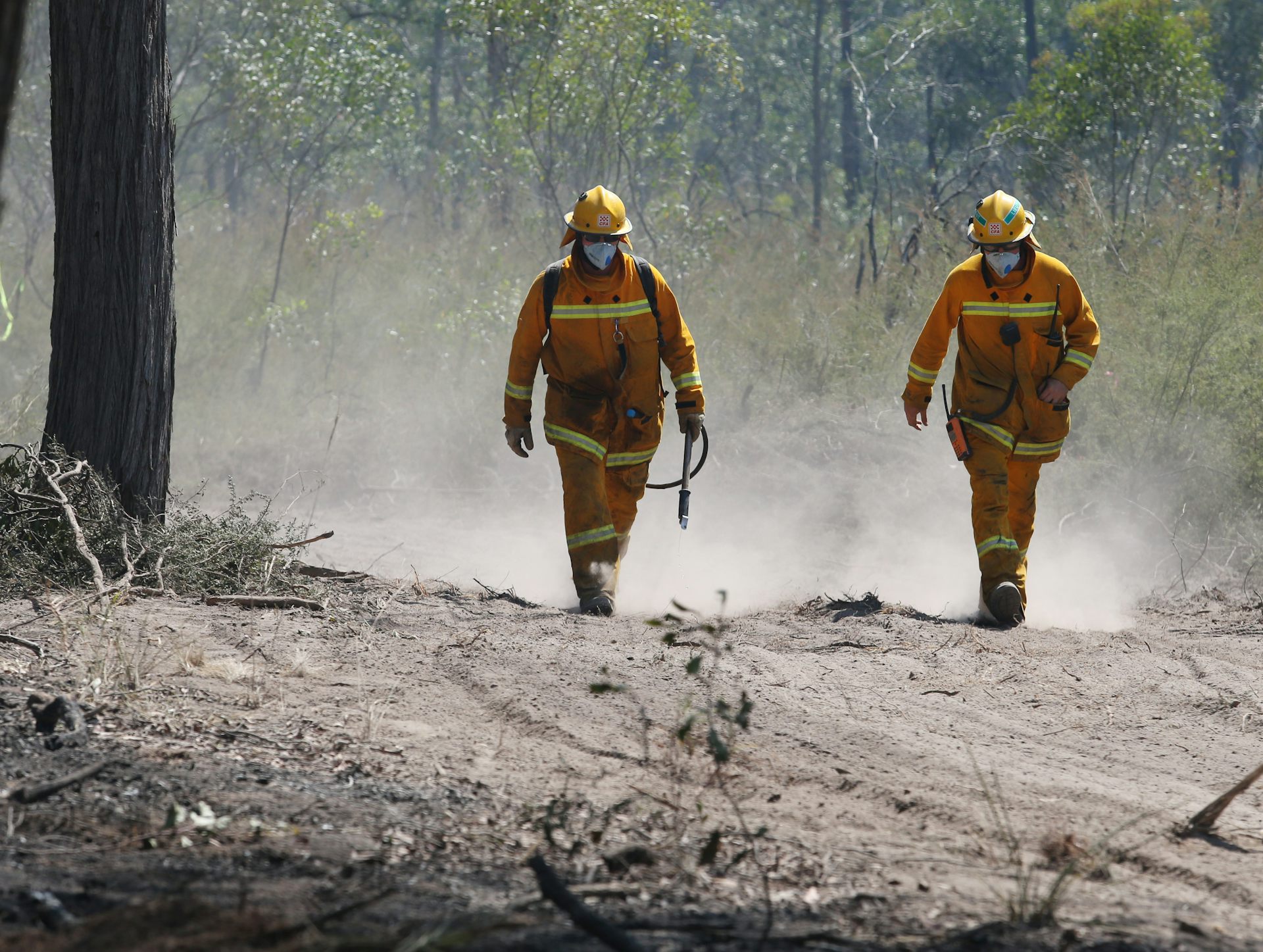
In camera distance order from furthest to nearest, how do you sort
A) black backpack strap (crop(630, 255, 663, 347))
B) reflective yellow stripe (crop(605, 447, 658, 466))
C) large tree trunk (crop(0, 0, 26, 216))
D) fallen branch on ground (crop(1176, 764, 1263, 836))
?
reflective yellow stripe (crop(605, 447, 658, 466))
black backpack strap (crop(630, 255, 663, 347))
fallen branch on ground (crop(1176, 764, 1263, 836))
large tree trunk (crop(0, 0, 26, 216))

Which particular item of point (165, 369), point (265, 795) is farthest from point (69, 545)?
point (265, 795)

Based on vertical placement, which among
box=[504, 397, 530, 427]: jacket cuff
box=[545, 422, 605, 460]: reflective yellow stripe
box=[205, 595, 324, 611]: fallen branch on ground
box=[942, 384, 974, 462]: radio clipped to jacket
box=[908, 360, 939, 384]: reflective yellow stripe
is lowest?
box=[205, 595, 324, 611]: fallen branch on ground

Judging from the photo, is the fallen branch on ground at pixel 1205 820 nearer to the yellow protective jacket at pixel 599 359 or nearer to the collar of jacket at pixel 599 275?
the yellow protective jacket at pixel 599 359

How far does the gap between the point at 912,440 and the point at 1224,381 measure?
91.9 inches

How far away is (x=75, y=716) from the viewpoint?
3713 mm

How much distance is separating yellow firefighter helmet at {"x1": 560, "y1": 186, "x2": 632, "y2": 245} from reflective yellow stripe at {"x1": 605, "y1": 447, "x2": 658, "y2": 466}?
1097mm

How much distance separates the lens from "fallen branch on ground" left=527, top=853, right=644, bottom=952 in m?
2.44

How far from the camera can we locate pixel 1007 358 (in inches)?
268

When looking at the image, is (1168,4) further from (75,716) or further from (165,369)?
(75,716)

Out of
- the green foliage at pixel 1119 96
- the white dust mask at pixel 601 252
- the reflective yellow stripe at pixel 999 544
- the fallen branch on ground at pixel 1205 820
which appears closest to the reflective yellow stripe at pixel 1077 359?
the reflective yellow stripe at pixel 999 544

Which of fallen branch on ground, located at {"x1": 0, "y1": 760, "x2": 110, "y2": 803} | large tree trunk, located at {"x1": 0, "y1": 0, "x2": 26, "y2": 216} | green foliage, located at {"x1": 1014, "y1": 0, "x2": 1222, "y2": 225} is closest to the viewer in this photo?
large tree trunk, located at {"x1": 0, "y1": 0, "x2": 26, "y2": 216}

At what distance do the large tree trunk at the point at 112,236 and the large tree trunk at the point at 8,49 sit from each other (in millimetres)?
3947

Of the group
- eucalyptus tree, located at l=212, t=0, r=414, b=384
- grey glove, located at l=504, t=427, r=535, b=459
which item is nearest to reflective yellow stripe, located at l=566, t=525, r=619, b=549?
grey glove, located at l=504, t=427, r=535, b=459

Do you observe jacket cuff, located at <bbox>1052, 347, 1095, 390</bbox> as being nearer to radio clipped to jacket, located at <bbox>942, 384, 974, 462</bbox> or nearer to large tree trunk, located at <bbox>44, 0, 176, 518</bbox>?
radio clipped to jacket, located at <bbox>942, 384, 974, 462</bbox>
